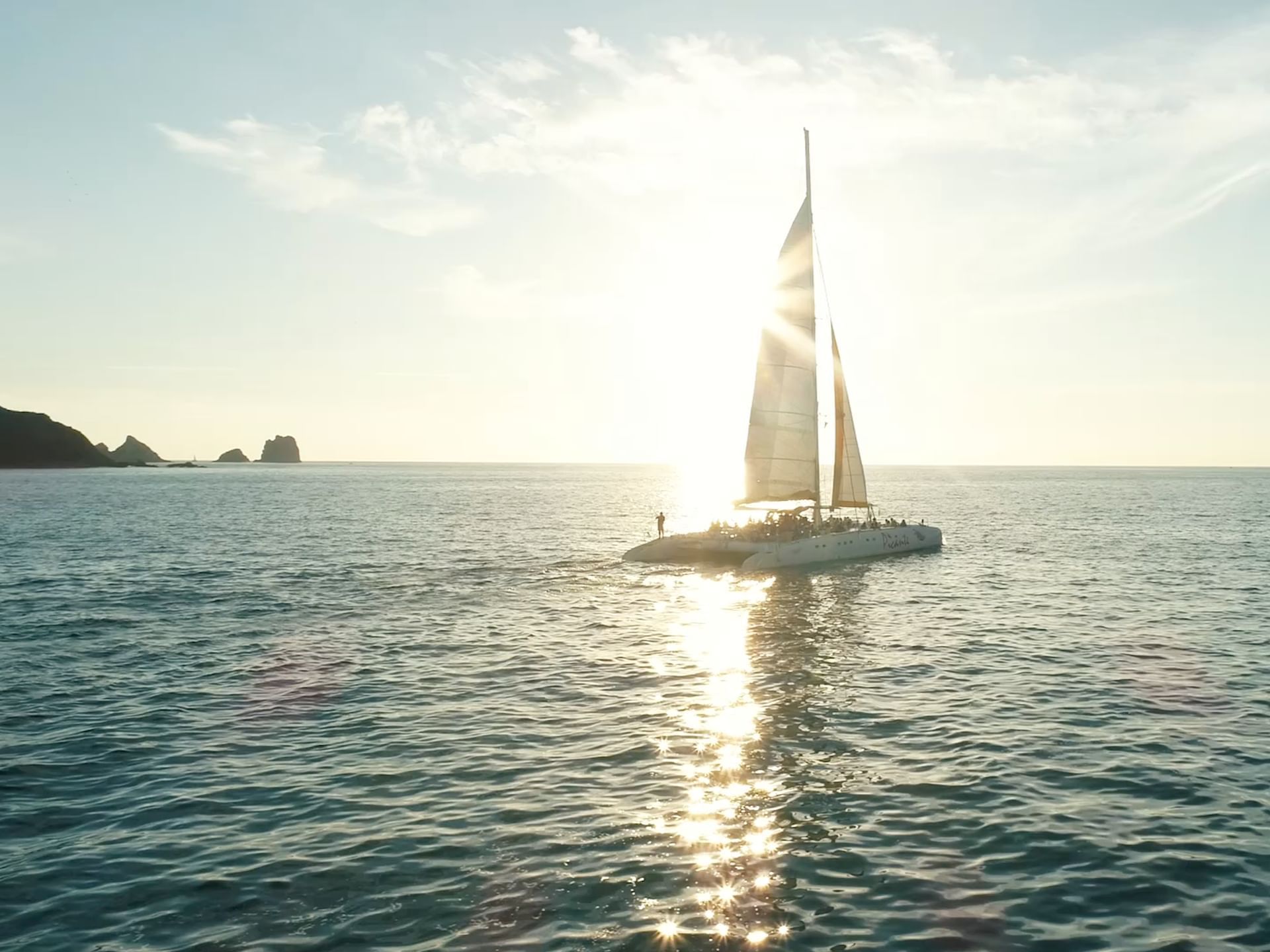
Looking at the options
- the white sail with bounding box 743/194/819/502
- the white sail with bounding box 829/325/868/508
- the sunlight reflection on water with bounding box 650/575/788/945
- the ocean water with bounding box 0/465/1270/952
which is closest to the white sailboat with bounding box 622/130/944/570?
the white sail with bounding box 743/194/819/502

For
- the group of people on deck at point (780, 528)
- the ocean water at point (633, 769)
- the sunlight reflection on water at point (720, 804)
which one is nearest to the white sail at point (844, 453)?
the group of people on deck at point (780, 528)

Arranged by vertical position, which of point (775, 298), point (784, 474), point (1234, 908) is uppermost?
point (775, 298)

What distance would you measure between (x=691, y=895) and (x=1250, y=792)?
34.8 feet

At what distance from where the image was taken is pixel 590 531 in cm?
8231

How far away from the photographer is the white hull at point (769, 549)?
49906mm

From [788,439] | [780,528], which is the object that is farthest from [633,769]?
[788,439]

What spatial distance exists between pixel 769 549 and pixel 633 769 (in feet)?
108

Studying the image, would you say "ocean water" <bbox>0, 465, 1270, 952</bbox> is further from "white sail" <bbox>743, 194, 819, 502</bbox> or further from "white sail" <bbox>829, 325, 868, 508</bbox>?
"white sail" <bbox>829, 325, 868, 508</bbox>

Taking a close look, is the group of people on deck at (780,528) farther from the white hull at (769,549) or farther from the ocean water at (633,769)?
the ocean water at (633,769)

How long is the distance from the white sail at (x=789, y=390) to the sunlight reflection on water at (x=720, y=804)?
2411cm

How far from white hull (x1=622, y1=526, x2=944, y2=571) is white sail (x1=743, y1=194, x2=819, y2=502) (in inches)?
134

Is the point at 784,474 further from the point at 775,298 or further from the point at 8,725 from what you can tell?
the point at 8,725

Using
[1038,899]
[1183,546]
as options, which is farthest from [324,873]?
[1183,546]

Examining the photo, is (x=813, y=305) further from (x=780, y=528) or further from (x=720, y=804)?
(x=720, y=804)
